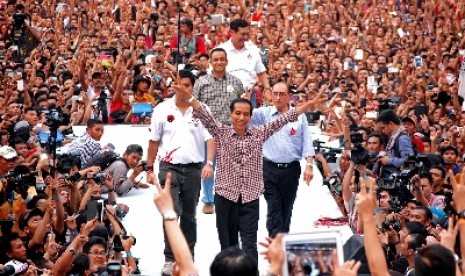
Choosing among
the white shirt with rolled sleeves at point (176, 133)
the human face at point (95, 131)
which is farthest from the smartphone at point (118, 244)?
the human face at point (95, 131)

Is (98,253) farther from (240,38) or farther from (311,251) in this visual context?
(311,251)

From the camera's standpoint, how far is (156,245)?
10969mm

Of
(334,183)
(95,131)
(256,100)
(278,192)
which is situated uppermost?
(256,100)

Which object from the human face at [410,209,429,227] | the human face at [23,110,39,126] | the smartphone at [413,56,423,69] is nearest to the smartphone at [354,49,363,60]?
the smartphone at [413,56,423,69]

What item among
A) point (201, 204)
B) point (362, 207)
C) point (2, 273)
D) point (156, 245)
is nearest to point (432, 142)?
point (201, 204)

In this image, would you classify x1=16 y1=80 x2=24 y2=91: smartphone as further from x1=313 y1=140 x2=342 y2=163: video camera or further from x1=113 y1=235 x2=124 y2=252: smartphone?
x1=113 y1=235 x2=124 y2=252: smartphone

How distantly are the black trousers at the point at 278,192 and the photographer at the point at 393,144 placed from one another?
1412 millimetres

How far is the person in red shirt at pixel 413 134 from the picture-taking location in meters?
13.3

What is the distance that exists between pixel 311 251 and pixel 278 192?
15.9 feet

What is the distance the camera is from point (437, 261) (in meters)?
5.25

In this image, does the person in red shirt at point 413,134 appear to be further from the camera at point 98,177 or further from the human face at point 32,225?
the human face at point 32,225

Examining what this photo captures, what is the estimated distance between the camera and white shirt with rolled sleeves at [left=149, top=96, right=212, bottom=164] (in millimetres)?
9875

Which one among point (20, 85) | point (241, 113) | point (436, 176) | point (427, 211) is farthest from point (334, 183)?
point (20, 85)

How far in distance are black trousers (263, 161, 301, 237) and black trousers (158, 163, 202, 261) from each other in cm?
72
